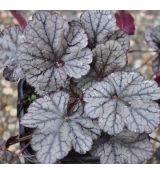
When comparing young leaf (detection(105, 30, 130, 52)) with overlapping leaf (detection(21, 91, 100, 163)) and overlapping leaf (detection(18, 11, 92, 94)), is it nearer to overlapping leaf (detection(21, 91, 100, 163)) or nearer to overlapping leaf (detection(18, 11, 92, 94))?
overlapping leaf (detection(18, 11, 92, 94))

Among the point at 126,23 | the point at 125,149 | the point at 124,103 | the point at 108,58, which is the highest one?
the point at 126,23

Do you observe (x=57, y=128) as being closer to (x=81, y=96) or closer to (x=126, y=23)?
(x=81, y=96)

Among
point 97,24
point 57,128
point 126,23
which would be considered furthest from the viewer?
point 126,23

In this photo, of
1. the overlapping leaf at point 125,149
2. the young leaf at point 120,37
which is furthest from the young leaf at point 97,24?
the overlapping leaf at point 125,149

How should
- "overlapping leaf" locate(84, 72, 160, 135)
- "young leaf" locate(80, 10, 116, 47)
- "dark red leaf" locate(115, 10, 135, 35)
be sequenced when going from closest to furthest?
"overlapping leaf" locate(84, 72, 160, 135)
"young leaf" locate(80, 10, 116, 47)
"dark red leaf" locate(115, 10, 135, 35)

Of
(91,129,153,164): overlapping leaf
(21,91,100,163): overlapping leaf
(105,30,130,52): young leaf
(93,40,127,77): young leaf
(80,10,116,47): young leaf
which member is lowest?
(91,129,153,164): overlapping leaf

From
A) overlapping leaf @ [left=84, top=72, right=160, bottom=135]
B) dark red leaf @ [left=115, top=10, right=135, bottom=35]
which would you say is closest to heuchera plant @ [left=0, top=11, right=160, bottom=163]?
overlapping leaf @ [left=84, top=72, right=160, bottom=135]

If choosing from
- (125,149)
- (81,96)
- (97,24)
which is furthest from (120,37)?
(125,149)

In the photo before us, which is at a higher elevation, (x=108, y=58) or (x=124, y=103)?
(x=108, y=58)
